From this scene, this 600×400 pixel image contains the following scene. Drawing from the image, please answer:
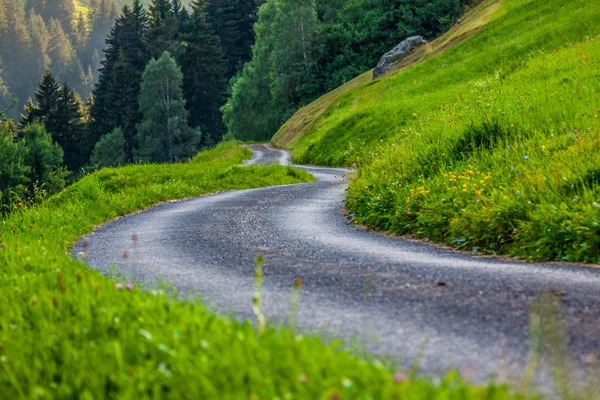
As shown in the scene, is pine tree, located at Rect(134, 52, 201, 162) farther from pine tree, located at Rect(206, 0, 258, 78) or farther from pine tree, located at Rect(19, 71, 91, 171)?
pine tree, located at Rect(206, 0, 258, 78)

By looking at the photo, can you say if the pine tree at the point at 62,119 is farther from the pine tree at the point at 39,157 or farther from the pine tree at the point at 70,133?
the pine tree at the point at 39,157

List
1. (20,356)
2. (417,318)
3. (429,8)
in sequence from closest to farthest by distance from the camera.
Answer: (20,356)
(417,318)
(429,8)

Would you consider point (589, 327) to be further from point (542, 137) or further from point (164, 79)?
point (164, 79)

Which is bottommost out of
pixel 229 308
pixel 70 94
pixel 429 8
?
pixel 229 308

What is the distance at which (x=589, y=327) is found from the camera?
5.02 meters

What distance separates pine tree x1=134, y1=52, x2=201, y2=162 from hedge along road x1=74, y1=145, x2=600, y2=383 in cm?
7815

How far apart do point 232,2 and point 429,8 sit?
53.8 m

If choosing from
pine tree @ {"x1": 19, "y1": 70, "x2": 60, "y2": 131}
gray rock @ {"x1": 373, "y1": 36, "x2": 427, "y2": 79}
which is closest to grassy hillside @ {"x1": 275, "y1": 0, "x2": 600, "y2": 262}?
gray rock @ {"x1": 373, "y1": 36, "x2": 427, "y2": 79}

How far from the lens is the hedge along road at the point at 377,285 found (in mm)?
4648

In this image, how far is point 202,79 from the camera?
340 feet

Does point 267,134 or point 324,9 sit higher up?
point 324,9

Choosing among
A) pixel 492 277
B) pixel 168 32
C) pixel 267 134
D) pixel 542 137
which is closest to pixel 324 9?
pixel 267 134

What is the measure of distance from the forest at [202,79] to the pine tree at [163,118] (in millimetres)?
149

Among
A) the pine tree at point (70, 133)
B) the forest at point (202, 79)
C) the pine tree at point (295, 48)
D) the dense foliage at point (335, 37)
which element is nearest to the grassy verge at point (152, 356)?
the forest at point (202, 79)
